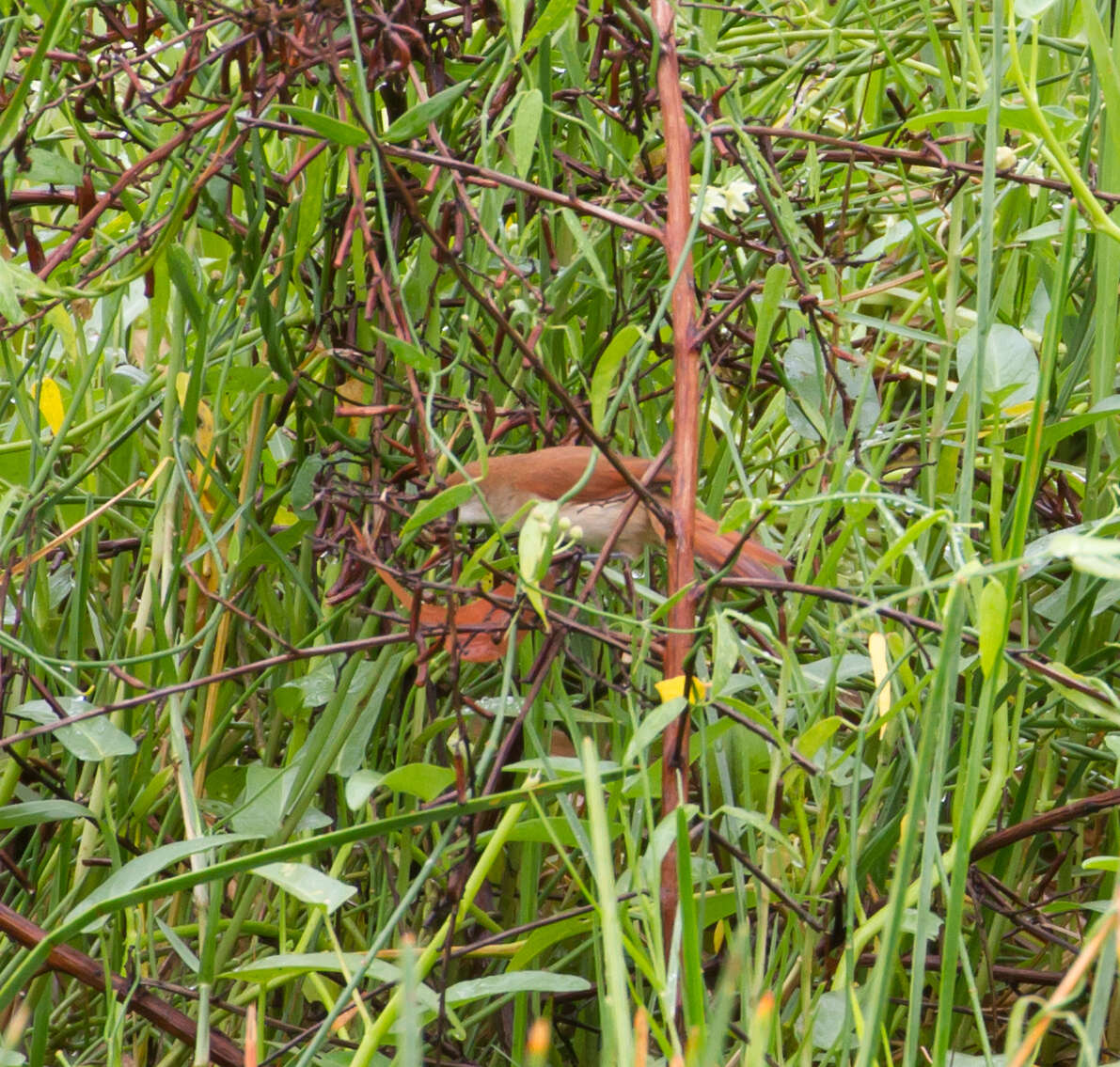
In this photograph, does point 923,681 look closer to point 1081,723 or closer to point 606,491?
point 1081,723

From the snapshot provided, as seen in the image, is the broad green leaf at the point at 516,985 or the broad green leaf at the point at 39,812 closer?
the broad green leaf at the point at 516,985

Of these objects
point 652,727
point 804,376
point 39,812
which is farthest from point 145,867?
point 804,376

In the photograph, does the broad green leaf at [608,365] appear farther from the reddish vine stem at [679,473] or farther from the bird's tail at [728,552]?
the bird's tail at [728,552]

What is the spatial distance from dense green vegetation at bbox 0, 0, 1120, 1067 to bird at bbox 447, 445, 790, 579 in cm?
3

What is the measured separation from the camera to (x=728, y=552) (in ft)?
3.33

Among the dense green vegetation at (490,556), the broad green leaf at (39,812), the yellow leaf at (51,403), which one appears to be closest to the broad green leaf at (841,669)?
the dense green vegetation at (490,556)

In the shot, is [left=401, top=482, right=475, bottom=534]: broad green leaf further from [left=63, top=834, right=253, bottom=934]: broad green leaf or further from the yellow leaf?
the yellow leaf

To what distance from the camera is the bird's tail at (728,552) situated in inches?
39.8

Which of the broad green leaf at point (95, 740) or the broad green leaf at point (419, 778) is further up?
the broad green leaf at point (419, 778)

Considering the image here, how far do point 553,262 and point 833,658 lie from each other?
326 millimetres

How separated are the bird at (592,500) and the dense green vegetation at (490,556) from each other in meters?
0.03

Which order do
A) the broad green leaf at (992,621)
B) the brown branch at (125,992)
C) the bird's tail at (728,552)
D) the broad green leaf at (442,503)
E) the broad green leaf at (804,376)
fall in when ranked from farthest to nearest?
the bird's tail at (728,552) < the broad green leaf at (804,376) < the brown branch at (125,992) < the broad green leaf at (442,503) < the broad green leaf at (992,621)

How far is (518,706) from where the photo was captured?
86 centimetres

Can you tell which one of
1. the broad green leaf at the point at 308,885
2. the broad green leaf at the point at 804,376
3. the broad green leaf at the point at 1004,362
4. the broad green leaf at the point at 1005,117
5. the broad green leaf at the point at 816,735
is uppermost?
the broad green leaf at the point at 1005,117
